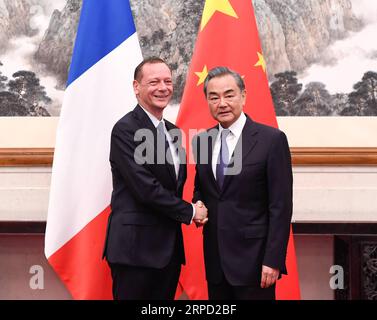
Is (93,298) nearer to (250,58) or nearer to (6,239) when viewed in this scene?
(6,239)

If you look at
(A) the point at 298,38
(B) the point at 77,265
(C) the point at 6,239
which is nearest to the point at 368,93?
(A) the point at 298,38

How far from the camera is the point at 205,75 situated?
2.64 m

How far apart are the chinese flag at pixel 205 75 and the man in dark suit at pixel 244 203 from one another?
56 centimetres

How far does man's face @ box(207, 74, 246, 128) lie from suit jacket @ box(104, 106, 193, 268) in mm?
263

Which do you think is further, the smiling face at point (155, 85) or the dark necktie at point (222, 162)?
the smiling face at point (155, 85)

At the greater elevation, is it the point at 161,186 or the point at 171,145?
the point at 171,145

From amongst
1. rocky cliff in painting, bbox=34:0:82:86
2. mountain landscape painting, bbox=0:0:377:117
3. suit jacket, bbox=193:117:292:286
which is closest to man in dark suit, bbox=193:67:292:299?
suit jacket, bbox=193:117:292:286

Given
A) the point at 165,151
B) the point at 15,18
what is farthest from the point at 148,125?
the point at 15,18

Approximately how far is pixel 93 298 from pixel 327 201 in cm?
124

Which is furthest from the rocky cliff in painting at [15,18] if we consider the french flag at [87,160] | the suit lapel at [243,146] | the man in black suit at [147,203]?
the suit lapel at [243,146]

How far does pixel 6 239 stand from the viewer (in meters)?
3.18

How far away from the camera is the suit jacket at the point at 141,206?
2043mm

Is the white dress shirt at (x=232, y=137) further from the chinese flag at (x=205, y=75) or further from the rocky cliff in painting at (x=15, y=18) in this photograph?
Answer: the rocky cliff in painting at (x=15, y=18)
